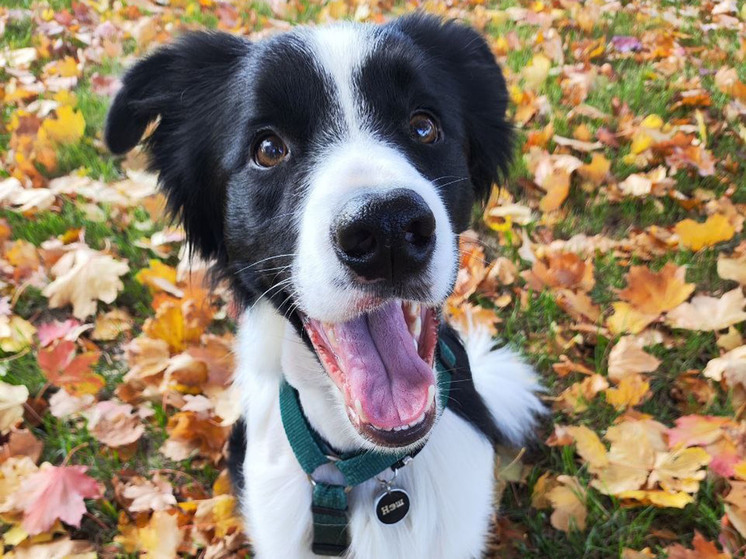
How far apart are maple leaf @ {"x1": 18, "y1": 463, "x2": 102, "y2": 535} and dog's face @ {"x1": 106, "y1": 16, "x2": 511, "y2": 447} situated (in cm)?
94

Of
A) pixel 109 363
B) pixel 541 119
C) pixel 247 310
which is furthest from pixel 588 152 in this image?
pixel 109 363

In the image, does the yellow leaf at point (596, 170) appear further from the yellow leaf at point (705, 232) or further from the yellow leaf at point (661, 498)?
the yellow leaf at point (661, 498)

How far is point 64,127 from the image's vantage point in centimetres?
407

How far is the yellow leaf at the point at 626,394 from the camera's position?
2.42 m

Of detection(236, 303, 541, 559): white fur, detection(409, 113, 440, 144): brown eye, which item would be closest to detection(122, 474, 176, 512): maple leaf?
detection(236, 303, 541, 559): white fur

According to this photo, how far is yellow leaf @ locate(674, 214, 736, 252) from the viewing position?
2961mm

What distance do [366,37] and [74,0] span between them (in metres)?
5.56

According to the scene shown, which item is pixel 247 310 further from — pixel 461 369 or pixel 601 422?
pixel 601 422

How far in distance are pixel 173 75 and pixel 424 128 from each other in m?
0.91

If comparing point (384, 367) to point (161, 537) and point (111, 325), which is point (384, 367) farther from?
point (111, 325)

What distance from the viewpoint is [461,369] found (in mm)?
2082

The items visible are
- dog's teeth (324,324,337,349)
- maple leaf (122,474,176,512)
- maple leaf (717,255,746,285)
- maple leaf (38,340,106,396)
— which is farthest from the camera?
maple leaf (717,255,746,285)

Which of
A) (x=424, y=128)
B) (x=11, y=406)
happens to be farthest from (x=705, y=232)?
(x=11, y=406)

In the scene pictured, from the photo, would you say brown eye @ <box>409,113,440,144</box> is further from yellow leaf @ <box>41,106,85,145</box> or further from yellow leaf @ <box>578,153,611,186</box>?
yellow leaf @ <box>41,106,85,145</box>
